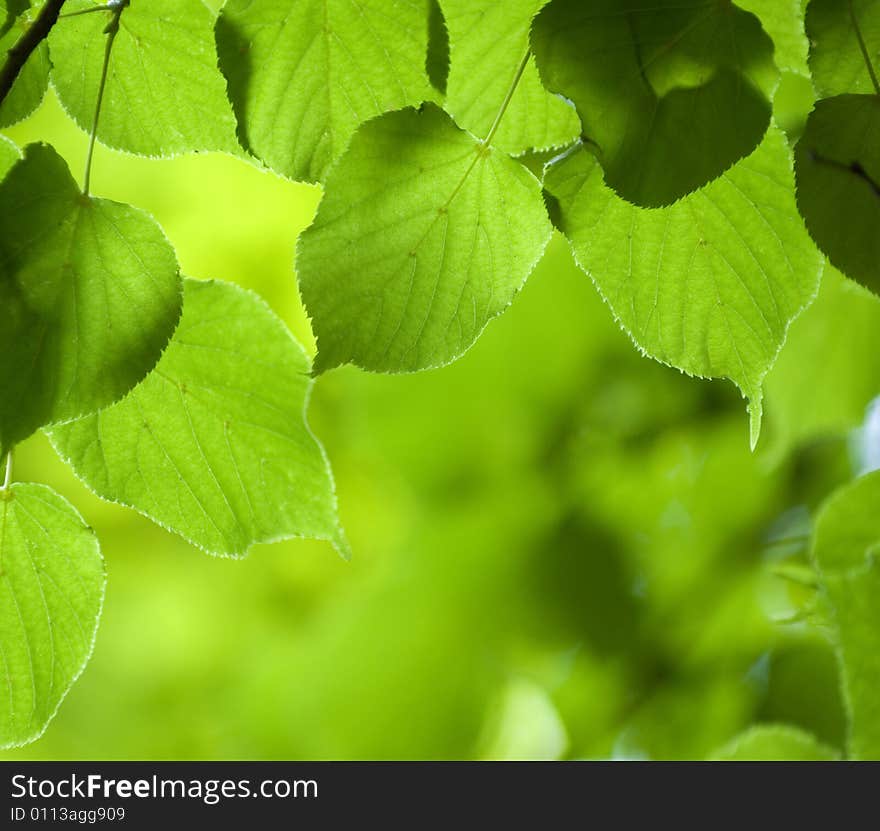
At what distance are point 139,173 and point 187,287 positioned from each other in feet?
6.86

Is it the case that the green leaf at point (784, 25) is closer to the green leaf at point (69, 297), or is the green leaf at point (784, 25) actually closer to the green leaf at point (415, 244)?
the green leaf at point (415, 244)

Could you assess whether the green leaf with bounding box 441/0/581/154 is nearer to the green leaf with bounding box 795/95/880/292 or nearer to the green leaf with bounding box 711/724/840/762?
the green leaf with bounding box 795/95/880/292

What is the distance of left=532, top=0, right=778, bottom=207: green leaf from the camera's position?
438mm

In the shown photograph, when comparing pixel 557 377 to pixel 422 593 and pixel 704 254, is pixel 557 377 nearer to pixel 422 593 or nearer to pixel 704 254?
pixel 422 593

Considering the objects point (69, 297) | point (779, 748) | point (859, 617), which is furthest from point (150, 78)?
point (779, 748)

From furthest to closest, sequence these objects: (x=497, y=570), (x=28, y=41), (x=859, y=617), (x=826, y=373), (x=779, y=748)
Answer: (x=497, y=570) → (x=826, y=373) → (x=779, y=748) → (x=859, y=617) → (x=28, y=41)

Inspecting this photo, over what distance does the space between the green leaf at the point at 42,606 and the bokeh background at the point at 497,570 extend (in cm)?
98

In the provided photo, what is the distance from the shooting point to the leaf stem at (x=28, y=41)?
1.42ft

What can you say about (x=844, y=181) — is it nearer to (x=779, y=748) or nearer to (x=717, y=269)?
(x=717, y=269)

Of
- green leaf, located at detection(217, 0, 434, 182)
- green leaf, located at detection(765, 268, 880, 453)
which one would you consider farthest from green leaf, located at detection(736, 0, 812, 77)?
green leaf, located at detection(765, 268, 880, 453)

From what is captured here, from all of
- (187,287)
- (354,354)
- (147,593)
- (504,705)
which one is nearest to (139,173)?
(147,593)

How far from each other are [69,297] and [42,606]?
20 cm

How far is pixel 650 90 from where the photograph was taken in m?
0.44

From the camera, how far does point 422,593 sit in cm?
207
